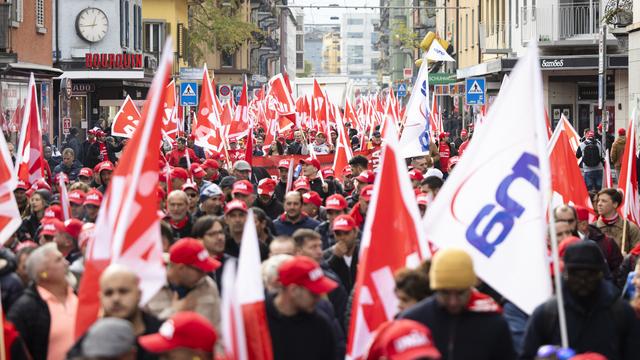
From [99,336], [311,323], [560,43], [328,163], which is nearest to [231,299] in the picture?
[99,336]

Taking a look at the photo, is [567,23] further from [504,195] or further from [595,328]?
[595,328]

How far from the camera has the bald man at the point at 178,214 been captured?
1277 centimetres


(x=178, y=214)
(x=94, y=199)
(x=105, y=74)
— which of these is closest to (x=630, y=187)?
(x=178, y=214)

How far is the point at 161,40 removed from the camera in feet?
202

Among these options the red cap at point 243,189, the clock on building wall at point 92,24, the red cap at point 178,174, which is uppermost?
the clock on building wall at point 92,24

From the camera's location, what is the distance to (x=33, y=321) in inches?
311

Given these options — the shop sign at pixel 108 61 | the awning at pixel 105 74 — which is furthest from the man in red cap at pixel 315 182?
the shop sign at pixel 108 61

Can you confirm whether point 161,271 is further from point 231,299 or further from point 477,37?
point 477,37

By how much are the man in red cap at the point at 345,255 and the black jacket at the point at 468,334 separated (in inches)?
168

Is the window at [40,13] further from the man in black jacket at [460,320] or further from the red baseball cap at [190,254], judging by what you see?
the man in black jacket at [460,320]

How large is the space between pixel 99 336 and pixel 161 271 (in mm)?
2168

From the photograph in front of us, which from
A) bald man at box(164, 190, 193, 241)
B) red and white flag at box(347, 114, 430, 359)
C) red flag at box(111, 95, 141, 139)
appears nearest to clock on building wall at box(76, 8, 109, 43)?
red flag at box(111, 95, 141, 139)

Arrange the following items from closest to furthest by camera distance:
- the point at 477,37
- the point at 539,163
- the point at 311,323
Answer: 1. the point at 311,323
2. the point at 539,163
3. the point at 477,37

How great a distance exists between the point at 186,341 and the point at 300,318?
4.27 ft
